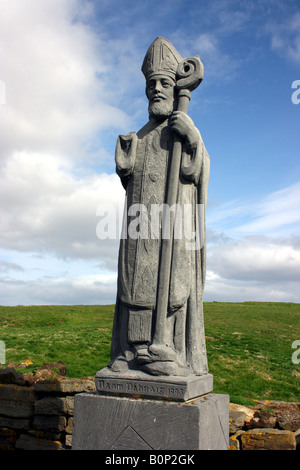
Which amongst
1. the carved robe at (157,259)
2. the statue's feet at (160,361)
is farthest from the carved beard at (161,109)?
the statue's feet at (160,361)

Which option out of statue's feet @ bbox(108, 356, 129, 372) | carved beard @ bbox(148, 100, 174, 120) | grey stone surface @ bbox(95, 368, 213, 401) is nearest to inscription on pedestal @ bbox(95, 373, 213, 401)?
grey stone surface @ bbox(95, 368, 213, 401)

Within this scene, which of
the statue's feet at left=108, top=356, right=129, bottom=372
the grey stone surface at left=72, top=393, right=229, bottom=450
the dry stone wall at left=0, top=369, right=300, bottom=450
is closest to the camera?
the grey stone surface at left=72, top=393, right=229, bottom=450

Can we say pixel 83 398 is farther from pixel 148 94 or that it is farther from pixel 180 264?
pixel 148 94

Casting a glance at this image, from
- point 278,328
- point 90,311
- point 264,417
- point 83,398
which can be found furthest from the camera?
point 90,311

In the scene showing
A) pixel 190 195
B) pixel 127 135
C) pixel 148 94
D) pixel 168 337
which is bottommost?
pixel 168 337

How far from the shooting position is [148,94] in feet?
17.8

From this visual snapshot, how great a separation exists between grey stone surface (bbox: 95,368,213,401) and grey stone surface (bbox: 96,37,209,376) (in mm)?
103

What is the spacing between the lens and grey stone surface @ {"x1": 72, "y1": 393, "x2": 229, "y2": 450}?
391 cm

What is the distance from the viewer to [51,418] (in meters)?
7.44

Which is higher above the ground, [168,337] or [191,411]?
[168,337]

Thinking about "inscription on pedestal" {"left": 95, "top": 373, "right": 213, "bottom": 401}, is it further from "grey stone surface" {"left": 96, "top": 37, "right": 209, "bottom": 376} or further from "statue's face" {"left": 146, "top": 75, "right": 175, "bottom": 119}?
"statue's face" {"left": 146, "top": 75, "right": 175, "bottom": 119}

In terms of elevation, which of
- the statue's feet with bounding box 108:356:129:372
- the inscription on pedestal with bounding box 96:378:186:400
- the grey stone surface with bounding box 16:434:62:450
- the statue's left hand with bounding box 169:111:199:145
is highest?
the statue's left hand with bounding box 169:111:199:145

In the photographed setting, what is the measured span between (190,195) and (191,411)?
2.52m
